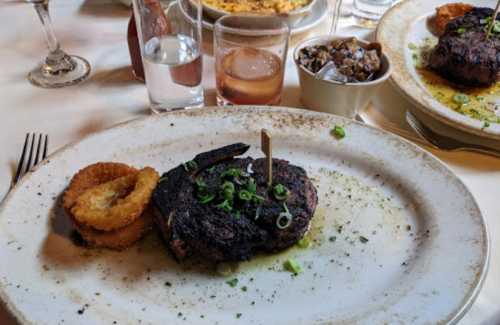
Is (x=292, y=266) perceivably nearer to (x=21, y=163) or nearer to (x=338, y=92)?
(x=338, y=92)

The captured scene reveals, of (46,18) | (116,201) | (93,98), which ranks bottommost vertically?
(93,98)

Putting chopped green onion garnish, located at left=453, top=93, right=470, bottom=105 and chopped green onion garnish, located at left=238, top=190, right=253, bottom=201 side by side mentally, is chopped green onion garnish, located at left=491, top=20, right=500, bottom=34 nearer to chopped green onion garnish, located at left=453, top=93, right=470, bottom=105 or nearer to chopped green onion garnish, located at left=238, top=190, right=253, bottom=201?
chopped green onion garnish, located at left=453, top=93, right=470, bottom=105

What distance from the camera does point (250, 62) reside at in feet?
5.81

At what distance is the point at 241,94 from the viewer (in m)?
1.77

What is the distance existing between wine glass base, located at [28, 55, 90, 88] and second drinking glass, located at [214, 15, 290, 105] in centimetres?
58

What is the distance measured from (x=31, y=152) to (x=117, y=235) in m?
0.53

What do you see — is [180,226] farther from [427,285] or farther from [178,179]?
[427,285]

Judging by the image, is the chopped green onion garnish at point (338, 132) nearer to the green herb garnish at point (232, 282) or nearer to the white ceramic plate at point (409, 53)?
the white ceramic plate at point (409, 53)

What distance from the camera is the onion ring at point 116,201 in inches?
48.6

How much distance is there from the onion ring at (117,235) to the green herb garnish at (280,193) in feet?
1.11

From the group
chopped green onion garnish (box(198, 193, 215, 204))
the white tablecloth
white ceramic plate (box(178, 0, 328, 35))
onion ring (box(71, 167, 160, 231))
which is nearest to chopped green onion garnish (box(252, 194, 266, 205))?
chopped green onion garnish (box(198, 193, 215, 204))

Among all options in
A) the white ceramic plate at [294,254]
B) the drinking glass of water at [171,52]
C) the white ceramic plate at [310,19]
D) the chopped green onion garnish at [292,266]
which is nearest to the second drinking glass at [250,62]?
the drinking glass of water at [171,52]

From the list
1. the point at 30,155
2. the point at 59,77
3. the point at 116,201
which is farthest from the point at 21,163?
the point at 59,77

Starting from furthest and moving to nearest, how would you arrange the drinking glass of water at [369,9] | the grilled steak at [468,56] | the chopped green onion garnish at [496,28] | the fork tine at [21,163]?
1. the drinking glass of water at [369,9]
2. the chopped green onion garnish at [496,28]
3. the grilled steak at [468,56]
4. the fork tine at [21,163]
